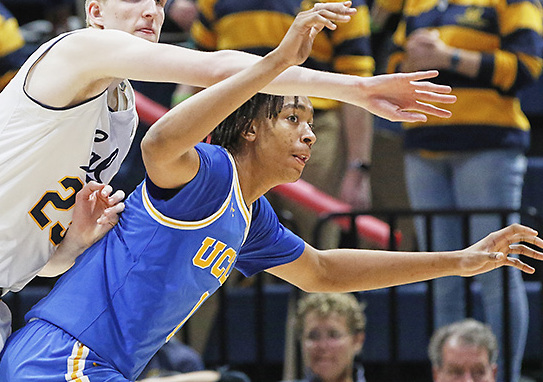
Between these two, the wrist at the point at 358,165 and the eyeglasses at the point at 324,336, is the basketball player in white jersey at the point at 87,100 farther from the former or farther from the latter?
the wrist at the point at 358,165

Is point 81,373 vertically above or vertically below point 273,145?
below

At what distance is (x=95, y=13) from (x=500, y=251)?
4.82 ft

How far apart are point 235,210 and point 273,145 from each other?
24cm

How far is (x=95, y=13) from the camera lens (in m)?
2.82

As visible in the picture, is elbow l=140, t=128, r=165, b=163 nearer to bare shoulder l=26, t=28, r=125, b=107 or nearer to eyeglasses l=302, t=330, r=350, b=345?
bare shoulder l=26, t=28, r=125, b=107

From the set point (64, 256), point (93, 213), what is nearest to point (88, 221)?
point (93, 213)

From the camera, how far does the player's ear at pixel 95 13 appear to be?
9.18 feet

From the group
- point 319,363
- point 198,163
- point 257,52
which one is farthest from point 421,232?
point 198,163

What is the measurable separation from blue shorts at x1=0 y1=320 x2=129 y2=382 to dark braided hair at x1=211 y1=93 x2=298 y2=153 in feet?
2.43

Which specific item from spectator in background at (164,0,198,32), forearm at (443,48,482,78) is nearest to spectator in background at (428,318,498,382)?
forearm at (443,48,482,78)

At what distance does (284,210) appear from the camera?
16.9 ft

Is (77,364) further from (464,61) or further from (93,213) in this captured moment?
(464,61)

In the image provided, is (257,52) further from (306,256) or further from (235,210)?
(235,210)

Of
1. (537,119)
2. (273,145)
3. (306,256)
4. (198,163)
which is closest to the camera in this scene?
(198,163)
